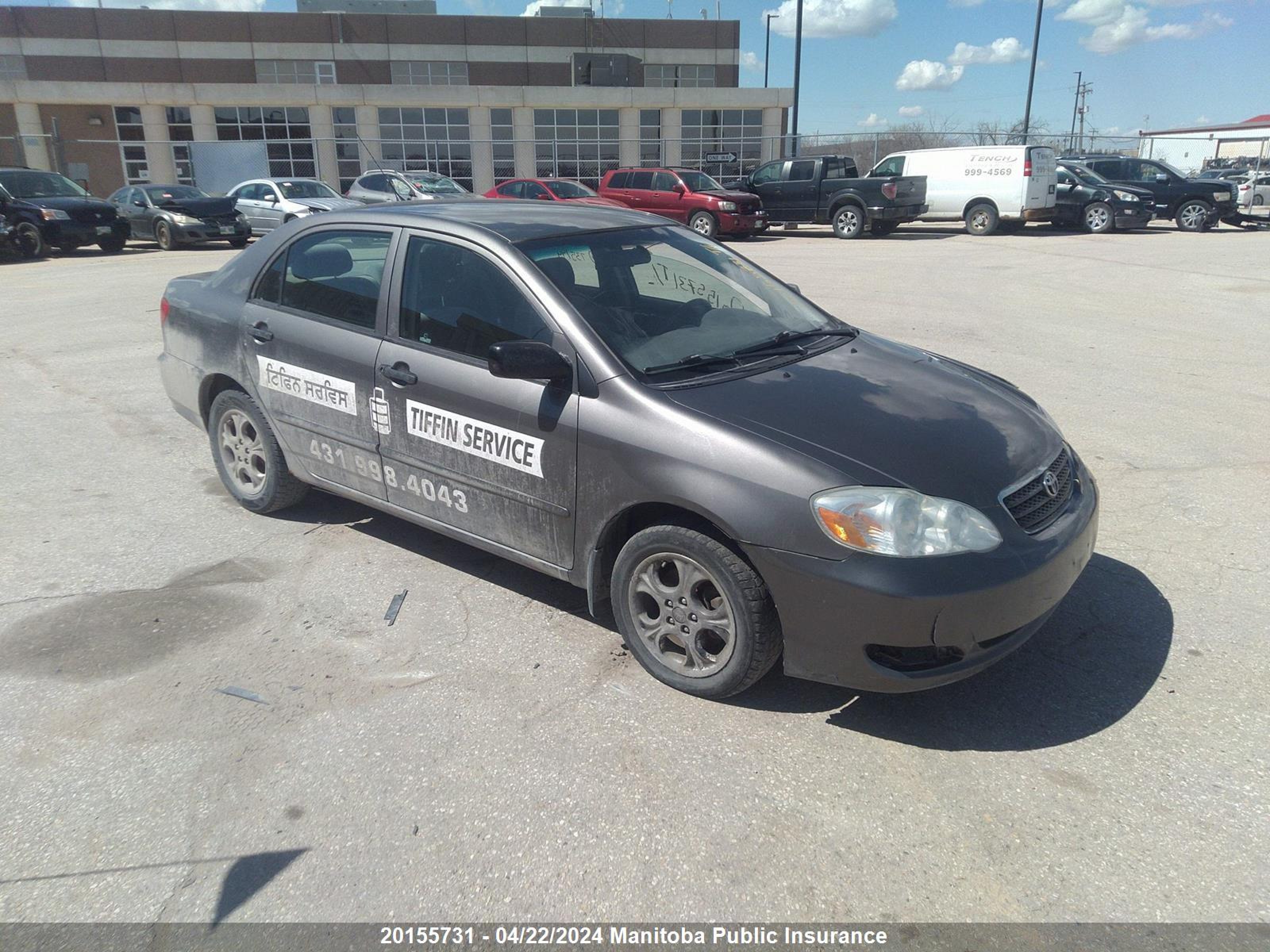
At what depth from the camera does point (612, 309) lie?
153 inches

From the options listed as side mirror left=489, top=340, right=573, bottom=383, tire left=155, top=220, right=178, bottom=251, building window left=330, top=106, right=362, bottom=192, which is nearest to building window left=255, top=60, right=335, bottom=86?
building window left=330, top=106, right=362, bottom=192

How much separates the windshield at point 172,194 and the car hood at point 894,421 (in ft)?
70.7

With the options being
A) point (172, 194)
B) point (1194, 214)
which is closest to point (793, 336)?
point (172, 194)

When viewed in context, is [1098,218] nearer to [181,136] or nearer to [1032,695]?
[1032,695]

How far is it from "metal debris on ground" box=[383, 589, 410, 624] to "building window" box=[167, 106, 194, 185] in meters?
41.0

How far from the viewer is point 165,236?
21422 mm

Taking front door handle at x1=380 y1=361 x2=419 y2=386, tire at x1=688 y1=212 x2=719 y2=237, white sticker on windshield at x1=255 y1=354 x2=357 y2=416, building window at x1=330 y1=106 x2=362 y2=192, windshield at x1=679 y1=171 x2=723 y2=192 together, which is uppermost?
building window at x1=330 y1=106 x2=362 y2=192

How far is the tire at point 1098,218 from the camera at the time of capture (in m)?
22.8

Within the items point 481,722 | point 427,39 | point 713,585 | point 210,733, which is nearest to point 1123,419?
point 713,585

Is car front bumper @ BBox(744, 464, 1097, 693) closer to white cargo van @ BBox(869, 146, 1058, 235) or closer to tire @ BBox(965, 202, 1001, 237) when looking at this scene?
white cargo van @ BBox(869, 146, 1058, 235)

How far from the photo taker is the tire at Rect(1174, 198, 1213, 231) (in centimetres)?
2303

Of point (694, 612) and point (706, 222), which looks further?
point (706, 222)

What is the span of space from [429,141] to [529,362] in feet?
130

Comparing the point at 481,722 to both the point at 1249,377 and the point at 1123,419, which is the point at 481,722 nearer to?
the point at 1123,419
